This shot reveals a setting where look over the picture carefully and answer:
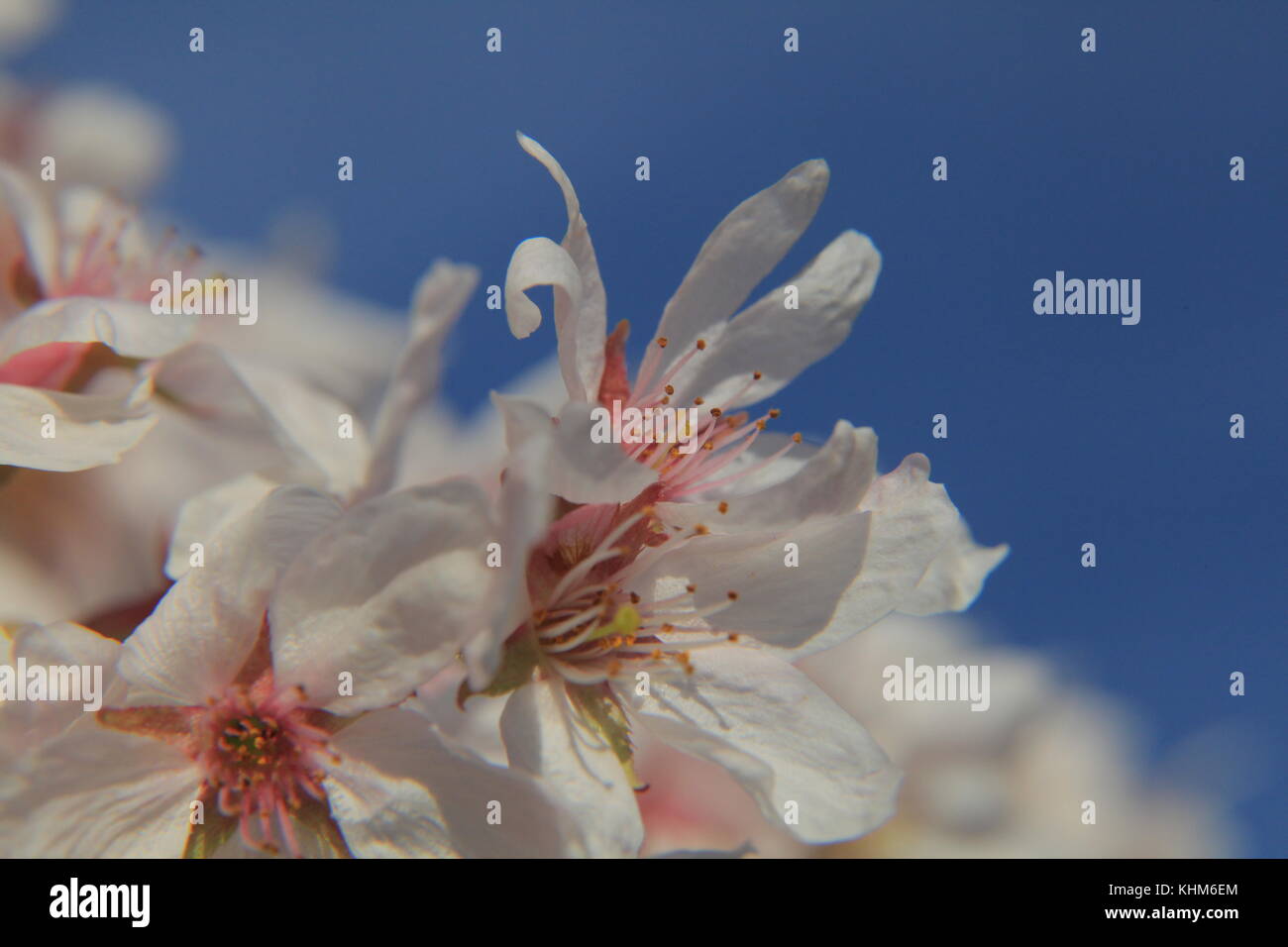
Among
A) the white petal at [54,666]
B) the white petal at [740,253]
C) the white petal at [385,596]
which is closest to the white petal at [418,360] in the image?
the white petal at [740,253]

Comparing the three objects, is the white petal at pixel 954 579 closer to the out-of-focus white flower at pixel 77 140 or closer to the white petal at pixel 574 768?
the white petal at pixel 574 768

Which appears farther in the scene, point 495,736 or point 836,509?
point 495,736

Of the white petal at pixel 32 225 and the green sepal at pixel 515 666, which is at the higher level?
the white petal at pixel 32 225

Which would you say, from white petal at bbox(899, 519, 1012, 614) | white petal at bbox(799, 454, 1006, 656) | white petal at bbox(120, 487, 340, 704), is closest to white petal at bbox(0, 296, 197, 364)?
white petal at bbox(120, 487, 340, 704)

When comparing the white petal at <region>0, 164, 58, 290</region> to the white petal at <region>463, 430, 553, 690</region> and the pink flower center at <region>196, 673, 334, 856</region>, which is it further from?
the white petal at <region>463, 430, 553, 690</region>
